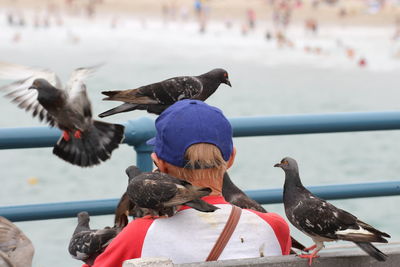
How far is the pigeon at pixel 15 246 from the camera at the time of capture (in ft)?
9.81

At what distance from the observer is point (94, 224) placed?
1609 centimetres

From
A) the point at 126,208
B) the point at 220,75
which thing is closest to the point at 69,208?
the point at 220,75

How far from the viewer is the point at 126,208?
342 cm

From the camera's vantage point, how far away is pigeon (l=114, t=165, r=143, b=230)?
339cm

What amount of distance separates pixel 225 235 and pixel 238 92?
36288mm

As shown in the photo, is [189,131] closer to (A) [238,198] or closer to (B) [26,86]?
(A) [238,198]

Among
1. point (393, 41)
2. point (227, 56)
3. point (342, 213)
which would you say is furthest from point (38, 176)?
point (393, 41)

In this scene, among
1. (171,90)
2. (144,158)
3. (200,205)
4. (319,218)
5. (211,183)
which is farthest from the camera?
(144,158)

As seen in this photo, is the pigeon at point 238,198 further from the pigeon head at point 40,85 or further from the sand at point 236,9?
the sand at point 236,9

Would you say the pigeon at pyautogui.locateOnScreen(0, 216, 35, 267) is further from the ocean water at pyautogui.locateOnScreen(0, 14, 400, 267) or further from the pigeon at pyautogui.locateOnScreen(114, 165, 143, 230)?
the ocean water at pyautogui.locateOnScreen(0, 14, 400, 267)

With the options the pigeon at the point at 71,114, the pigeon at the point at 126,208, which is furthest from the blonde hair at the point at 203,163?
the pigeon at the point at 71,114

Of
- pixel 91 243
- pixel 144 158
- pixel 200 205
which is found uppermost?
pixel 200 205

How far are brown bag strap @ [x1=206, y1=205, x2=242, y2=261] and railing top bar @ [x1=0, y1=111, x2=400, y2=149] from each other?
163 cm

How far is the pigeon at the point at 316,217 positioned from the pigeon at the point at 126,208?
0.56 meters
